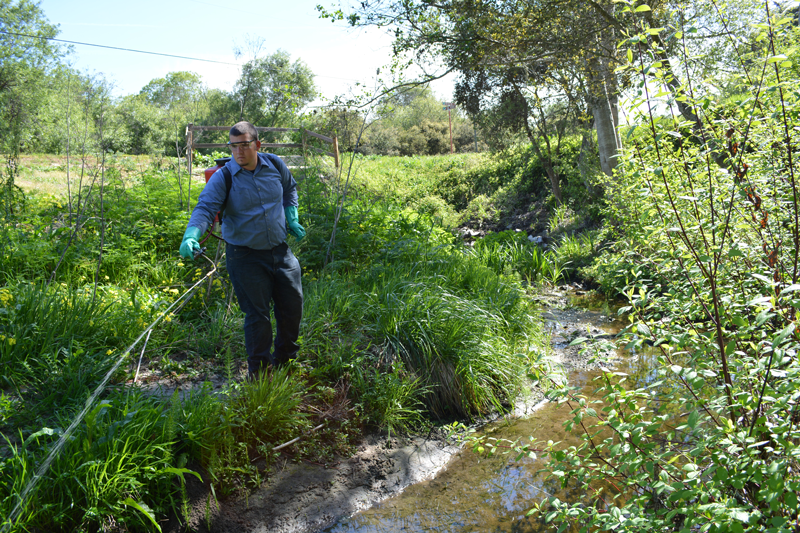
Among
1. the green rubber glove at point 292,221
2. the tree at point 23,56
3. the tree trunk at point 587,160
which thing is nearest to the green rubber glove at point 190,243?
the green rubber glove at point 292,221

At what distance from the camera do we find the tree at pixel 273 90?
8.28 meters

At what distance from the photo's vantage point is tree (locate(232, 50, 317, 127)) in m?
8.28

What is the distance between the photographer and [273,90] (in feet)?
25.6

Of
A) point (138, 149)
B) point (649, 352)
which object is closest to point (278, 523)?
point (649, 352)

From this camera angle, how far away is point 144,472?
2904mm

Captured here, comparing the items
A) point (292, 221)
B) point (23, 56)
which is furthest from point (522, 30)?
point (23, 56)

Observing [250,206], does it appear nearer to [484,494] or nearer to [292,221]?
[292,221]

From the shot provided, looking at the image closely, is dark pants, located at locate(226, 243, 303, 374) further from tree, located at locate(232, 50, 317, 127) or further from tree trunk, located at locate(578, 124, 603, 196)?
tree trunk, located at locate(578, 124, 603, 196)

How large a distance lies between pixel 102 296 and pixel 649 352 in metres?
5.61

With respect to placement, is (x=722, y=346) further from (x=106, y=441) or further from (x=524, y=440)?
(x=106, y=441)

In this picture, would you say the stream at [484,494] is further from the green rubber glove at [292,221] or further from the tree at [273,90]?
the tree at [273,90]

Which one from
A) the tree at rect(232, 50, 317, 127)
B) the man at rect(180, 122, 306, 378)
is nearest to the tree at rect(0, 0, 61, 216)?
the tree at rect(232, 50, 317, 127)

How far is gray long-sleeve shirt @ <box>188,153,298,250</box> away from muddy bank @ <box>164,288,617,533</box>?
1546 mm

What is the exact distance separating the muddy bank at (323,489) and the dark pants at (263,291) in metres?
0.84
